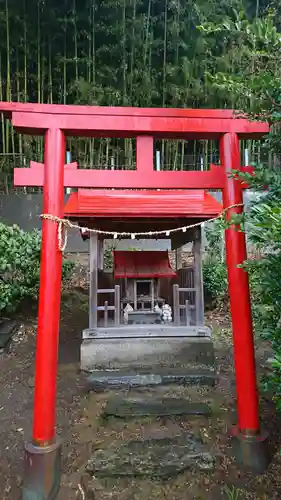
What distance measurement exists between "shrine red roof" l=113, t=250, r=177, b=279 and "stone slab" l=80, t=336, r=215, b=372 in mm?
943

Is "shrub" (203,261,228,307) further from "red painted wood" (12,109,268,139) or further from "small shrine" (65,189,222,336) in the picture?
Result: "red painted wood" (12,109,268,139)

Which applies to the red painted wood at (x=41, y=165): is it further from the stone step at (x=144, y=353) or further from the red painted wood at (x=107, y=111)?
the stone step at (x=144, y=353)

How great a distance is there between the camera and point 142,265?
17.0 ft

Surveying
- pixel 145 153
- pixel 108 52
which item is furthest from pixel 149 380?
pixel 108 52

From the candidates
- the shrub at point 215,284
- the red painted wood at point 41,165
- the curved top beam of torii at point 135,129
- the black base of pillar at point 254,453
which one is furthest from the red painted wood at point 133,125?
the shrub at point 215,284

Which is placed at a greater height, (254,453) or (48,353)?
(48,353)

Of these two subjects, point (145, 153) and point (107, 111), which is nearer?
point (107, 111)

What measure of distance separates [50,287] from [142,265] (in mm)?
2398

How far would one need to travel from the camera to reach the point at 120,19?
8.59 metres

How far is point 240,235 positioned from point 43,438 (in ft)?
7.86

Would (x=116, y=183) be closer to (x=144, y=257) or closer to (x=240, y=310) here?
(x=240, y=310)

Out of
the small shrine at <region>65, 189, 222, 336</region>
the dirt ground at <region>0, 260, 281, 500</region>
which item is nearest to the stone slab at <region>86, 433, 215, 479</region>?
the dirt ground at <region>0, 260, 281, 500</region>

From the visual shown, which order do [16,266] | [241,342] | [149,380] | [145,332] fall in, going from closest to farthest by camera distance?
[241,342] < [149,380] < [145,332] < [16,266]

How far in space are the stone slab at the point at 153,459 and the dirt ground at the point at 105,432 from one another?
63 mm
